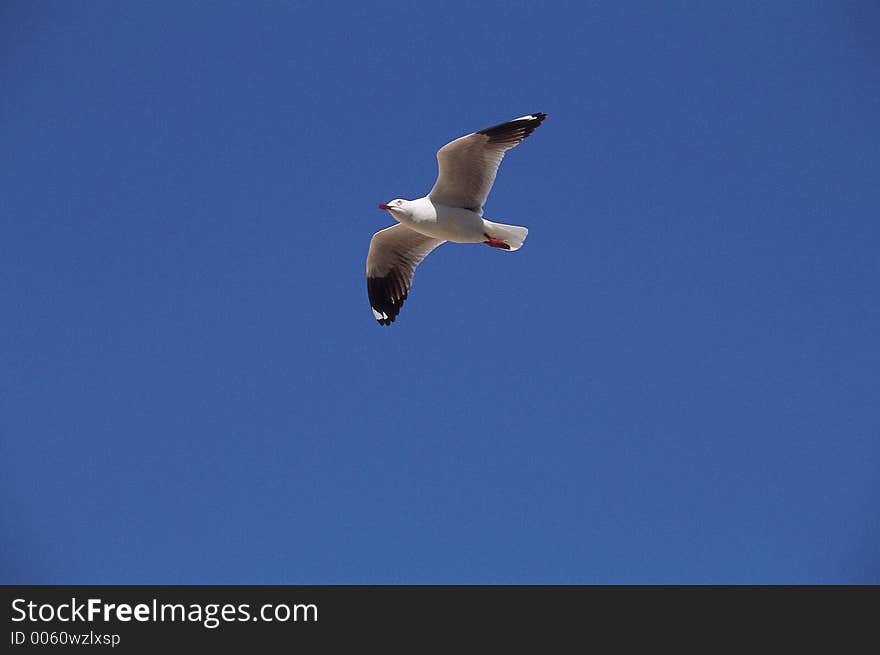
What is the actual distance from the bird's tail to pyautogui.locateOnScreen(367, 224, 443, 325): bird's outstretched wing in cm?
111

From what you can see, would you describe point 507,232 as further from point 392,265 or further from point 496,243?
point 392,265

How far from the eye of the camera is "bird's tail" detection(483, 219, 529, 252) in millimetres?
8671

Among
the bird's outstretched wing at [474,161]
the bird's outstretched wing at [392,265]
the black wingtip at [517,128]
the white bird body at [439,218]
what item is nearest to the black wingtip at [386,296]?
the bird's outstretched wing at [392,265]

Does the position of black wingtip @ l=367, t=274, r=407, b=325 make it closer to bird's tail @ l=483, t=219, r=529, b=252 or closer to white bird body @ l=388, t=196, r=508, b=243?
white bird body @ l=388, t=196, r=508, b=243

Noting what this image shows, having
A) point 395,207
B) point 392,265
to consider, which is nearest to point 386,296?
point 392,265

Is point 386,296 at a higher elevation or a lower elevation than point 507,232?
higher

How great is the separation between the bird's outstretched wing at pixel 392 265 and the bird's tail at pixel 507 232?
1.11 metres

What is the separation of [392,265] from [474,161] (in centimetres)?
187

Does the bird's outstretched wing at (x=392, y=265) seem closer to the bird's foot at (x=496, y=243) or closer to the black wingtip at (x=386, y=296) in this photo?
the black wingtip at (x=386, y=296)

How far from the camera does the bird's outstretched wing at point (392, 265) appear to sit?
9.59 metres

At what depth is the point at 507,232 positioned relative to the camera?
870 centimetres

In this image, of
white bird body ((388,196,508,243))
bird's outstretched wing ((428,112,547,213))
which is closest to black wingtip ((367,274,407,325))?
white bird body ((388,196,508,243))
